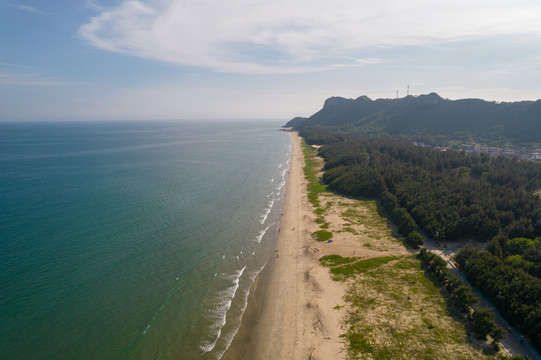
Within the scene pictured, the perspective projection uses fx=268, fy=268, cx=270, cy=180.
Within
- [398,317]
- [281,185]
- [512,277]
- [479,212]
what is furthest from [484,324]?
[281,185]

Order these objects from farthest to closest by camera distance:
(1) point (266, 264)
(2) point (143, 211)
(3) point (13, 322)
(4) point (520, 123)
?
1. (4) point (520, 123)
2. (2) point (143, 211)
3. (1) point (266, 264)
4. (3) point (13, 322)

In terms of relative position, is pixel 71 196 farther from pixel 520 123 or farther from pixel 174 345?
pixel 520 123

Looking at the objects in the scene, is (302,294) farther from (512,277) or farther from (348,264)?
(512,277)

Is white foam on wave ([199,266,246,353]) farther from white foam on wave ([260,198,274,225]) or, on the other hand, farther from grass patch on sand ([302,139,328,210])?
grass patch on sand ([302,139,328,210])

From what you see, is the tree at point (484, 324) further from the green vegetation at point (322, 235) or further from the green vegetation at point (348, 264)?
the green vegetation at point (322, 235)

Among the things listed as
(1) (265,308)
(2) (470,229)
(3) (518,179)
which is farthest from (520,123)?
(1) (265,308)

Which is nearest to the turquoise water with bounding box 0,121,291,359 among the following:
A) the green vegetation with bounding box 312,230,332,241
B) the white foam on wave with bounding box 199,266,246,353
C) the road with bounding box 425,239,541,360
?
the white foam on wave with bounding box 199,266,246,353
